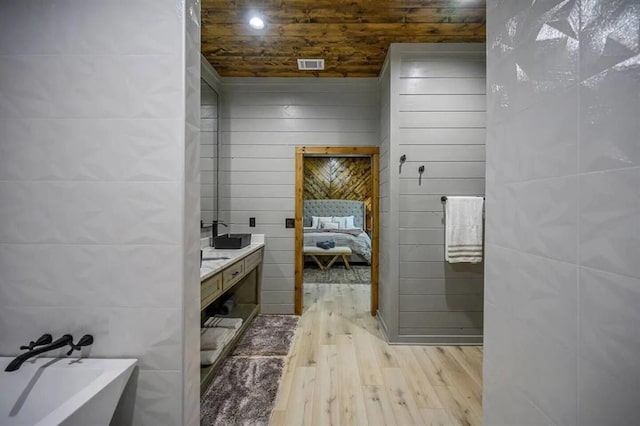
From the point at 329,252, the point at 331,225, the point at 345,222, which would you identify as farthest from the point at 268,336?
the point at 345,222

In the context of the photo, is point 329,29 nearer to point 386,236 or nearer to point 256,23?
point 256,23

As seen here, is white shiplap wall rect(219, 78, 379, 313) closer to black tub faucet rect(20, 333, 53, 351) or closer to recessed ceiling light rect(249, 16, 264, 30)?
recessed ceiling light rect(249, 16, 264, 30)

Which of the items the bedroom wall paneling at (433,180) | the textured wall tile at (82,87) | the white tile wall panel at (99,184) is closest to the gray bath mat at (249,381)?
the white tile wall panel at (99,184)

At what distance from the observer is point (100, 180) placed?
1.08 meters

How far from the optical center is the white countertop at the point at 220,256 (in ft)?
5.87

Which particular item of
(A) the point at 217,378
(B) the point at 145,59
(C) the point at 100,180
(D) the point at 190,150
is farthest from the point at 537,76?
(A) the point at 217,378

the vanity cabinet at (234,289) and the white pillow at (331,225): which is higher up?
the white pillow at (331,225)

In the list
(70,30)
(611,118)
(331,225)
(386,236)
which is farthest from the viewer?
(331,225)

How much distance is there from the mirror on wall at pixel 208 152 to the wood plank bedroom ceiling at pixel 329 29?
40 centimetres

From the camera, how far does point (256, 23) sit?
238 centimetres

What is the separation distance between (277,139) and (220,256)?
5.32ft

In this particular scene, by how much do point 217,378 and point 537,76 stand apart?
2455 millimetres

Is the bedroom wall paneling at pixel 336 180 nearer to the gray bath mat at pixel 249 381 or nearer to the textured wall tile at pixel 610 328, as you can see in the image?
the gray bath mat at pixel 249 381

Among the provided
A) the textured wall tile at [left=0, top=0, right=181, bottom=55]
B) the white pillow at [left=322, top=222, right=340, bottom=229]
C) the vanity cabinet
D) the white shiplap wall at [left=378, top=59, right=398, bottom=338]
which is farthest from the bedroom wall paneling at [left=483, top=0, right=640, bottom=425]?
the white pillow at [left=322, top=222, right=340, bottom=229]
